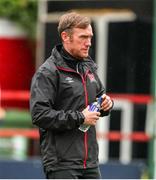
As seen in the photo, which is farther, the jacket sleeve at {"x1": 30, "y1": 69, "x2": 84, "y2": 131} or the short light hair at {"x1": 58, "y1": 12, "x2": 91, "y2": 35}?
the short light hair at {"x1": 58, "y1": 12, "x2": 91, "y2": 35}

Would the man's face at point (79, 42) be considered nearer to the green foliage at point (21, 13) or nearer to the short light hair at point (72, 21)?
the short light hair at point (72, 21)

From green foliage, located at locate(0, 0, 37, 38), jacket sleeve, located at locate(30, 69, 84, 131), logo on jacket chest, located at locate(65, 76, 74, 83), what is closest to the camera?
jacket sleeve, located at locate(30, 69, 84, 131)

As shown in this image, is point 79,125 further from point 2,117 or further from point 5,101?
point 5,101

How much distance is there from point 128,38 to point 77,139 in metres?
6.85

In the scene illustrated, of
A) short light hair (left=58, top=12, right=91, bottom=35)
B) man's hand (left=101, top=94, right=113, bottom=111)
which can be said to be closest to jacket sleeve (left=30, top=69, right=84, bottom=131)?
man's hand (left=101, top=94, right=113, bottom=111)

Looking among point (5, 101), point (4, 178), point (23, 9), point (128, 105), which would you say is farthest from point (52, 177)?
A: point (23, 9)

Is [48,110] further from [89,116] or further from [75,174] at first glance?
[75,174]

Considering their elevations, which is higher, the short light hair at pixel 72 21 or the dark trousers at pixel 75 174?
the short light hair at pixel 72 21

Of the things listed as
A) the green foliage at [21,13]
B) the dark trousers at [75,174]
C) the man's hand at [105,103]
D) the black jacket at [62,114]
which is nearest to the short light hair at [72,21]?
the black jacket at [62,114]

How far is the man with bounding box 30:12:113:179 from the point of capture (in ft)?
19.3

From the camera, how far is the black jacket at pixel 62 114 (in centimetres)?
588

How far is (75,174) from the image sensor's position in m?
5.96

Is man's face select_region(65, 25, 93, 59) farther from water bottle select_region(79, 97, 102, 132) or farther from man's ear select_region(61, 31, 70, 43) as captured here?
water bottle select_region(79, 97, 102, 132)

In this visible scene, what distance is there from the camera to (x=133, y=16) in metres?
12.6
